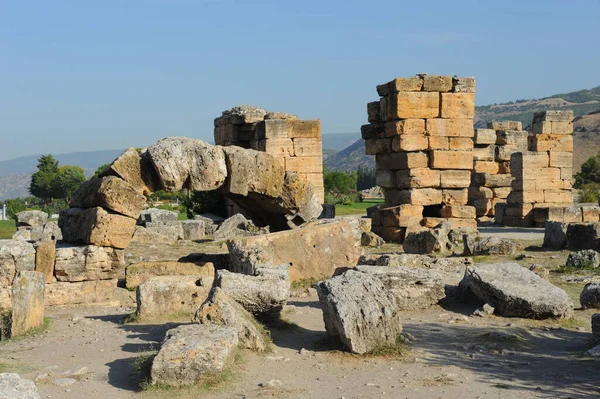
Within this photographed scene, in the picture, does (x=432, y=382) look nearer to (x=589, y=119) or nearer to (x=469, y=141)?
(x=469, y=141)

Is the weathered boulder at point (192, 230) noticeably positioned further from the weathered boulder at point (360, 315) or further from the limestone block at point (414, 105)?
the weathered boulder at point (360, 315)

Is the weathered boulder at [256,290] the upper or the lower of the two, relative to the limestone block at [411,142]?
lower

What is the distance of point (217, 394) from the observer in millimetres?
7141

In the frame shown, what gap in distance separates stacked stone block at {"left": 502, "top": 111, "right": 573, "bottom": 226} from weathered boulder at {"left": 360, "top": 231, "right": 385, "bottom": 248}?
9136 mm

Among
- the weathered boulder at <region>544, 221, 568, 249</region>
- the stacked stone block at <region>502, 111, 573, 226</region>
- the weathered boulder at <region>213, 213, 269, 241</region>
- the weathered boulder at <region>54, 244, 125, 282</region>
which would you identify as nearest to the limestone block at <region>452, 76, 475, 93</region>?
the weathered boulder at <region>544, 221, 568, 249</region>

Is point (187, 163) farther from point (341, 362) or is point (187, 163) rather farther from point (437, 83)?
point (437, 83)

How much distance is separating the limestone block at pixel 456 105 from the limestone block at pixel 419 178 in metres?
1.50

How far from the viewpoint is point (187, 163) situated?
1272 centimetres

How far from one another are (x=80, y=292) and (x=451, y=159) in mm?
11892

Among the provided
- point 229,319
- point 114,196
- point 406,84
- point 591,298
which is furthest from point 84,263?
point 406,84

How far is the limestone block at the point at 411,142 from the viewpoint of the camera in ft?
68.4

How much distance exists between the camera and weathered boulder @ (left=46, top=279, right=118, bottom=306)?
11945 millimetres

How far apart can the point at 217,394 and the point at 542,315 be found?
4977 mm

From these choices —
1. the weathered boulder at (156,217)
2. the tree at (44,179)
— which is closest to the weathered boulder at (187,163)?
the weathered boulder at (156,217)
